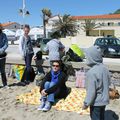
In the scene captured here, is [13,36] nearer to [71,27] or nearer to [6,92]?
[71,27]

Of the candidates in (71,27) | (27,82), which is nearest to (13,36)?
(71,27)

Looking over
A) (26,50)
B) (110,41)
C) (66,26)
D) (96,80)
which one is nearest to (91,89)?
(96,80)

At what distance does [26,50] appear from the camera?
9.78 m

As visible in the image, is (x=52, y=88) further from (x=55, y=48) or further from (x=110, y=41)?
(x=110, y=41)

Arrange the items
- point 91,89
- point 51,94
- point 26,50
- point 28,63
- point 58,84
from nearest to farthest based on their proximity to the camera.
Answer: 1. point 91,89
2. point 51,94
3. point 58,84
4. point 26,50
5. point 28,63

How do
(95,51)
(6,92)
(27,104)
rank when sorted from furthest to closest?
(6,92) < (27,104) < (95,51)

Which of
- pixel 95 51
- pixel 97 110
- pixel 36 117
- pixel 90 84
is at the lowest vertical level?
pixel 36 117

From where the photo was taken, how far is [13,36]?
68.9m

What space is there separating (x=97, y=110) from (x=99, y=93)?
299 millimetres

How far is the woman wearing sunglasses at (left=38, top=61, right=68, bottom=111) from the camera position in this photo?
24.2ft

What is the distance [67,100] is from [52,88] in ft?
2.17

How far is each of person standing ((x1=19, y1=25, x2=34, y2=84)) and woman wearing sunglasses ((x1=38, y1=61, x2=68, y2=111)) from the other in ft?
6.81

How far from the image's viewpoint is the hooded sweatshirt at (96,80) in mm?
4957

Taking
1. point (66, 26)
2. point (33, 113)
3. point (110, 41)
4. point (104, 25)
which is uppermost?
point (104, 25)
